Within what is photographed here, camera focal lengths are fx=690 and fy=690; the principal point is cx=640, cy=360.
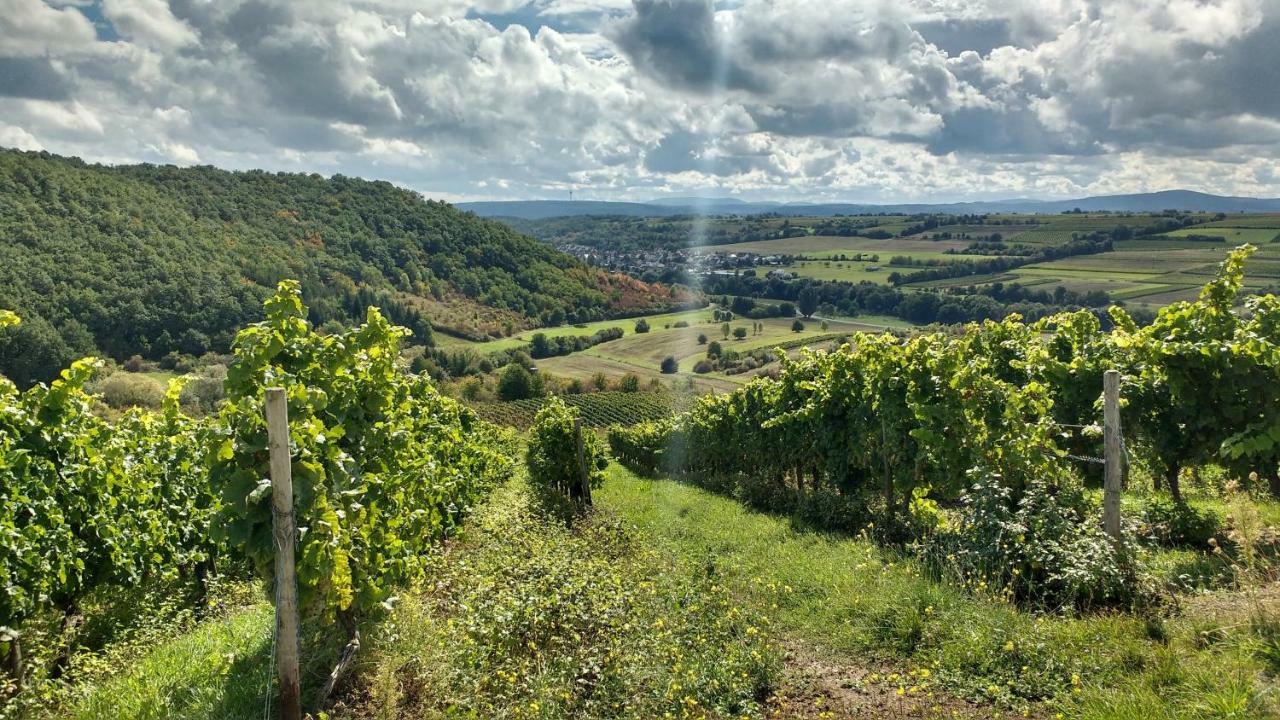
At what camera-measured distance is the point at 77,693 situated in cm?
580

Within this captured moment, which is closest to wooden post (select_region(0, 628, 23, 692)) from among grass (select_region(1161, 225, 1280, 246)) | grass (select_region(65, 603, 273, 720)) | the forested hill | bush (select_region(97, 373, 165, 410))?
grass (select_region(65, 603, 273, 720))

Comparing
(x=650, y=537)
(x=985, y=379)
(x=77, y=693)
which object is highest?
(x=985, y=379)

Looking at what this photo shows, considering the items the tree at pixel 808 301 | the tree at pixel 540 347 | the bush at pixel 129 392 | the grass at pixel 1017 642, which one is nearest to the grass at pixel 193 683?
the grass at pixel 1017 642

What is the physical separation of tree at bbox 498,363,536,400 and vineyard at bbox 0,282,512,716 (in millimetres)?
75012

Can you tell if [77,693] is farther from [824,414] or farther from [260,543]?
[824,414]

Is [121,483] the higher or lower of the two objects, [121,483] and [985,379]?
the lower

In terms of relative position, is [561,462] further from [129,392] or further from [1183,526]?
[129,392]

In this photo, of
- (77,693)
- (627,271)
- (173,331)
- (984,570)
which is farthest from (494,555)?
(627,271)

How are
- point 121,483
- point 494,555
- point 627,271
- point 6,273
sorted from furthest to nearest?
point 627,271 < point 6,273 < point 494,555 < point 121,483

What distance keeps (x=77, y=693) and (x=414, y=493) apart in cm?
355

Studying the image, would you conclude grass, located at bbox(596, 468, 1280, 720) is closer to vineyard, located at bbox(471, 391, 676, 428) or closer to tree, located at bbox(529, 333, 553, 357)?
vineyard, located at bbox(471, 391, 676, 428)

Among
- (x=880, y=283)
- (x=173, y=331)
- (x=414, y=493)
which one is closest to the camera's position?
(x=414, y=493)

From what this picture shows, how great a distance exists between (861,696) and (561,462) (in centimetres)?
1345

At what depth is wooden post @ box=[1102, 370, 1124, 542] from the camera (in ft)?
22.6
